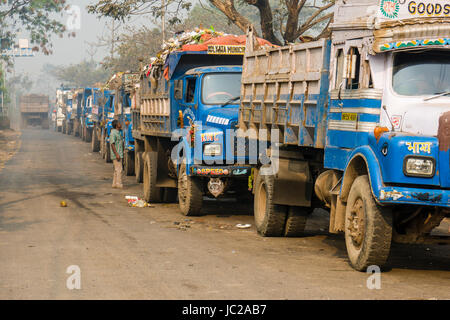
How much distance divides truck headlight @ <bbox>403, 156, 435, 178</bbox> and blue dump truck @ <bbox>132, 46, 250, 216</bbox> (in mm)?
5324

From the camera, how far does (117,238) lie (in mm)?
10586

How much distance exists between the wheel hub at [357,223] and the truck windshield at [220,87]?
17.6 ft

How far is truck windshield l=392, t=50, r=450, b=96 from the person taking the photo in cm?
796

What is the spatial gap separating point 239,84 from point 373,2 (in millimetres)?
5314

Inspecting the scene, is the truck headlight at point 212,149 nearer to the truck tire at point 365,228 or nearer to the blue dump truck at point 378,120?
the blue dump truck at point 378,120

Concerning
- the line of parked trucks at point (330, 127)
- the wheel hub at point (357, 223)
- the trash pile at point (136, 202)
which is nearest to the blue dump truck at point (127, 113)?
the trash pile at point (136, 202)

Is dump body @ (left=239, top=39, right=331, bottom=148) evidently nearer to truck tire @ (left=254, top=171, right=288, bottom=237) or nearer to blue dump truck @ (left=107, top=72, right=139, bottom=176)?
truck tire @ (left=254, top=171, right=288, bottom=237)

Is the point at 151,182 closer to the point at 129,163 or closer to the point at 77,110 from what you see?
the point at 129,163

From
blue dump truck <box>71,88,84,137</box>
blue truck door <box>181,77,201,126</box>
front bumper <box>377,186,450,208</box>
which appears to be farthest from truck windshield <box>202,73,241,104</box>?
blue dump truck <box>71,88,84,137</box>


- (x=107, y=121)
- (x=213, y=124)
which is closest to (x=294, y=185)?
(x=213, y=124)

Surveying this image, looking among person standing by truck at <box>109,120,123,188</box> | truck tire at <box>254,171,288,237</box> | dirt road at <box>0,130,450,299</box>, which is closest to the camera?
dirt road at <box>0,130,450,299</box>

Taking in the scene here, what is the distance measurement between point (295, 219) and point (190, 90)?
383cm

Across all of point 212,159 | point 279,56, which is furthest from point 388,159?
point 212,159

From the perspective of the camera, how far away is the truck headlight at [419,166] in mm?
7242
